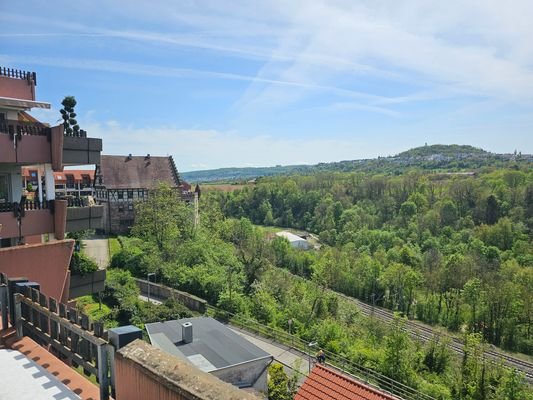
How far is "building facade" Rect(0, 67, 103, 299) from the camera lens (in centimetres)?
912

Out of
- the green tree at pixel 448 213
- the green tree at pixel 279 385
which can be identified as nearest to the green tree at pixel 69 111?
the green tree at pixel 279 385

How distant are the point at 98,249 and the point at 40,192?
82.2 feet

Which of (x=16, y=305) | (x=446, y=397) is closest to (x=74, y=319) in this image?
(x=16, y=305)

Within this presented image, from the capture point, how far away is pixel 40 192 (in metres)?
10.8

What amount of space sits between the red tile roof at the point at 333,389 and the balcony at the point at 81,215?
286 inches

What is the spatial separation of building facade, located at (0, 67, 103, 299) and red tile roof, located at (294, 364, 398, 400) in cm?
674

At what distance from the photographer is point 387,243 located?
5628 cm

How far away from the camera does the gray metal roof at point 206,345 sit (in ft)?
47.4

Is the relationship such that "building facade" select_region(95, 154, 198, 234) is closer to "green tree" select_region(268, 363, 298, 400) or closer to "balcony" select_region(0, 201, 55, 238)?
"green tree" select_region(268, 363, 298, 400)

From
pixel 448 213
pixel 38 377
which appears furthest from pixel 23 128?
pixel 448 213

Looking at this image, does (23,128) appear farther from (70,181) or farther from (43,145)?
(70,181)

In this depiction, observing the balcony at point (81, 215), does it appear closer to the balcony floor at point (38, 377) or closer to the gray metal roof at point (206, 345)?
the gray metal roof at point (206, 345)

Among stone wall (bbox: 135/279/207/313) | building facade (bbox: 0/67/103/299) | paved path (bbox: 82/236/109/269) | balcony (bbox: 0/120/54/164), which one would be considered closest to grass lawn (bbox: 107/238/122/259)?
paved path (bbox: 82/236/109/269)

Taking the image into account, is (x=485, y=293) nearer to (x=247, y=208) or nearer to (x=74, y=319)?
(x=74, y=319)
